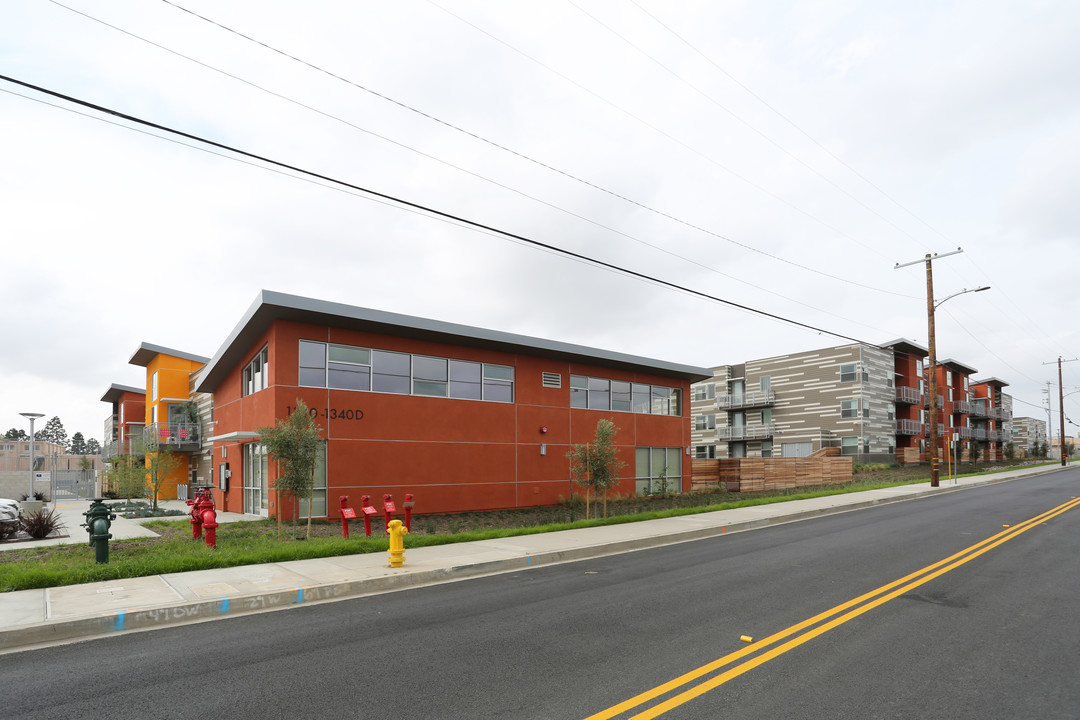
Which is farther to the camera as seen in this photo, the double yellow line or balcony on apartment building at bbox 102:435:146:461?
balcony on apartment building at bbox 102:435:146:461

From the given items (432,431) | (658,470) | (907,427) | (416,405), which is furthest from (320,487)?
(907,427)

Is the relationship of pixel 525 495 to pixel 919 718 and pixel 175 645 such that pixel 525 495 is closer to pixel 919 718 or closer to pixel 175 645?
pixel 175 645

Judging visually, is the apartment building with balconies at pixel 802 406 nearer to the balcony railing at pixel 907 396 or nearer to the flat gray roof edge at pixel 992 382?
the balcony railing at pixel 907 396

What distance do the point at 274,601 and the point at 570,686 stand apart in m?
5.05

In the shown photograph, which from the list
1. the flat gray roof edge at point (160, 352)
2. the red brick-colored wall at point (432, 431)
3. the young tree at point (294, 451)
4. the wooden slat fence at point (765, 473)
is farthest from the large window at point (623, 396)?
the flat gray roof edge at point (160, 352)

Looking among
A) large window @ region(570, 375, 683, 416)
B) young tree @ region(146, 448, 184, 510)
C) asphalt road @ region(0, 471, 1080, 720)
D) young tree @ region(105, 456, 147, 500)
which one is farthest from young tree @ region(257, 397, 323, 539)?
young tree @ region(105, 456, 147, 500)

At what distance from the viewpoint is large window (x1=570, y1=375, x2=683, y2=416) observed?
28.0m

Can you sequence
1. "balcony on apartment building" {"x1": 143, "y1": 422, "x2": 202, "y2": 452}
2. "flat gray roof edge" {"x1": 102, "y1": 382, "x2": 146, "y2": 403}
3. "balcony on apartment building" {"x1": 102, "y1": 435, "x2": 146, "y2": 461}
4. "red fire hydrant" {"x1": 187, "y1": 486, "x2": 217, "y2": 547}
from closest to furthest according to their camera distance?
"red fire hydrant" {"x1": 187, "y1": 486, "x2": 217, "y2": 547}
"balcony on apartment building" {"x1": 102, "y1": 435, "x2": 146, "y2": 461}
"balcony on apartment building" {"x1": 143, "y1": 422, "x2": 202, "y2": 452}
"flat gray roof edge" {"x1": 102, "y1": 382, "x2": 146, "y2": 403}

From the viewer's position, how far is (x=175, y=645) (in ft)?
21.8

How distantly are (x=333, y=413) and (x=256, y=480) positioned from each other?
15.5ft

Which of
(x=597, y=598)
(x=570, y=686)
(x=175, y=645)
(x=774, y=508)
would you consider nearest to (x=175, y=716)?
(x=175, y=645)

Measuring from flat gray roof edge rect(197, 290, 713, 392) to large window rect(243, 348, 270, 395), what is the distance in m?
0.68

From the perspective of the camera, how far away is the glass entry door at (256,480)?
2069 cm

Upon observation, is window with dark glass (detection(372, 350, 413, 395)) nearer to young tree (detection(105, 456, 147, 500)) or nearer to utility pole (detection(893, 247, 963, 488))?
young tree (detection(105, 456, 147, 500))
